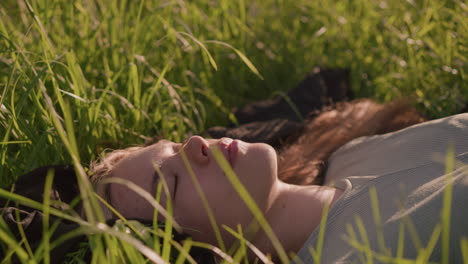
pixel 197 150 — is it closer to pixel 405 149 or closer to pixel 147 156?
pixel 147 156

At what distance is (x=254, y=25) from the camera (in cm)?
375

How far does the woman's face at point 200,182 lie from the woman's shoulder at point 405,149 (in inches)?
20.1

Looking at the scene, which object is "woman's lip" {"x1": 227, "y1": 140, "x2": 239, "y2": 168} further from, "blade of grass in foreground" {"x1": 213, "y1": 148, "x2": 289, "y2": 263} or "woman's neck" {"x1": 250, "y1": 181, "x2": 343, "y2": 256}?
"blade of grass in foreground" {"x1": 213, "y1": 148, "x2": 289, "y2": 263}

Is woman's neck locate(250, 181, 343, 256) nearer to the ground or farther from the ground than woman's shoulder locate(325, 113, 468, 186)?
nearer to the ground

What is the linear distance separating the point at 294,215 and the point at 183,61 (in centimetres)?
151

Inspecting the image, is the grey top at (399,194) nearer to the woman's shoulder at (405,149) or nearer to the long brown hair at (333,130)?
the woman's shoulder at (405,149)

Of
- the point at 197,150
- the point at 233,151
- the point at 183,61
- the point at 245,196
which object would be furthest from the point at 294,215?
the point at 183,61

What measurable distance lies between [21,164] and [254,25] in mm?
2066

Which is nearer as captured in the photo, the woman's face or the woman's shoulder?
the woman's face

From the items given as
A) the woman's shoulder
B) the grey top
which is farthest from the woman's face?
the woman's shoulder

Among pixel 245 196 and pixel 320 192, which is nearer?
pixel 245 196

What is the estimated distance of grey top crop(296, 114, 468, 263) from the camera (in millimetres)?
1562

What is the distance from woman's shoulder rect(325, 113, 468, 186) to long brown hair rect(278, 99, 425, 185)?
0.15m

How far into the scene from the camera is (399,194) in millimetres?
1801
